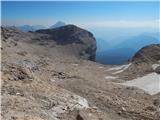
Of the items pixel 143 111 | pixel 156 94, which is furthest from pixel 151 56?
pixel 143 111

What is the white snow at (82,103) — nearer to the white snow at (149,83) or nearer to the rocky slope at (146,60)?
the white snow at (149,83)

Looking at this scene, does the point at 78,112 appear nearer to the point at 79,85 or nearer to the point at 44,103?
the point at 44,103

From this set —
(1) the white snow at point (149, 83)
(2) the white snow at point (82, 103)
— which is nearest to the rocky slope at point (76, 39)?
(1) the white snow at point (149, 83)

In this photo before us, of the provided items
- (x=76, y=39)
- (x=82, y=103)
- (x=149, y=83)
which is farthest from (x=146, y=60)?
(x=76, y=39)

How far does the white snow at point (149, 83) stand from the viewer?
37.4 meters

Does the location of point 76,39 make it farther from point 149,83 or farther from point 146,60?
point 149,83

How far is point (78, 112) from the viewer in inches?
849

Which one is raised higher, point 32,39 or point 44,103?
point 44,103

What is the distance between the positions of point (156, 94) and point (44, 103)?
17486 mm

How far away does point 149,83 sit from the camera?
41188mm

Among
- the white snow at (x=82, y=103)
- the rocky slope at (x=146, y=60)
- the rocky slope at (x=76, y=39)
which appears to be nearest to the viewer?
the white snow at (x=82, y=103)

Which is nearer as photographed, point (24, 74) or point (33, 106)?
point (33, 106)

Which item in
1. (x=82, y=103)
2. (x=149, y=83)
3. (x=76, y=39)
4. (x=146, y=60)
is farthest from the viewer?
(x=76, y=39)

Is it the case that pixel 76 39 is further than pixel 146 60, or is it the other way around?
pixel 76 39
